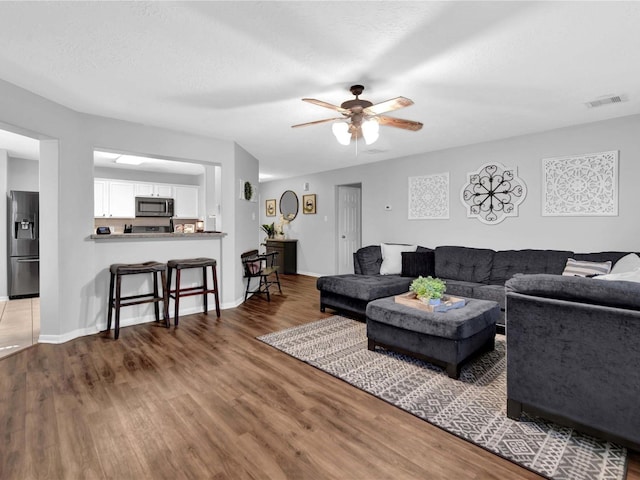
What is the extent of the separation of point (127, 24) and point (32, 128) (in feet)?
5.76

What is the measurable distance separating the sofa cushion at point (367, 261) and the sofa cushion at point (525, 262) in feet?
5.14

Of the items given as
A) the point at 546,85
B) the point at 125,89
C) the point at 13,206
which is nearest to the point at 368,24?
the point at 546,85

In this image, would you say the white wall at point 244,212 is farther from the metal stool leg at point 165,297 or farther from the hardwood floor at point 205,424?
the hardwood floor at point 205,424

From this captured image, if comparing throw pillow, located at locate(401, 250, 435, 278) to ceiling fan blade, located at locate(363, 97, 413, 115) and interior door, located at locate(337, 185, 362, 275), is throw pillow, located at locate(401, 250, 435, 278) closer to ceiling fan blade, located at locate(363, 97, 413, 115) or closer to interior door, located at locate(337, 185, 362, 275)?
interior door, located at locate(337, 185, 362, 275)

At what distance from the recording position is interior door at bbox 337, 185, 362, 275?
6980 millimetres

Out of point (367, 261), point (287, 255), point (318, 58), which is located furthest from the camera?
point (287, 255)

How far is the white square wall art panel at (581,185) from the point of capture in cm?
369

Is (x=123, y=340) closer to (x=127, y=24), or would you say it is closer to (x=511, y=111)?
(x=127, y=24)

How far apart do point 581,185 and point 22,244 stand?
771cm

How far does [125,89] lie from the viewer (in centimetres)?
285

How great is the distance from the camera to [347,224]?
7.15 meters

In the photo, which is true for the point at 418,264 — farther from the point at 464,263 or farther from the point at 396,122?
the point at 396,122

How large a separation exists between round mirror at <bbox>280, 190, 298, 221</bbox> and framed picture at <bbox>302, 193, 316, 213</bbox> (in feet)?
0.99

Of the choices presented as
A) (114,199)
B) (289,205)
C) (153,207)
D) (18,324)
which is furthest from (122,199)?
(289,205)
